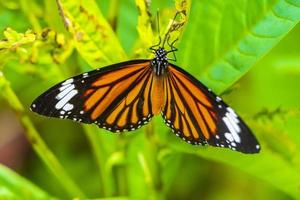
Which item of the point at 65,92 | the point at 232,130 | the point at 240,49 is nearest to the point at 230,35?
→ the point at 240,49

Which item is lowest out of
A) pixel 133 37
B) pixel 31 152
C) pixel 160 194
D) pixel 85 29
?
pixel 160 194

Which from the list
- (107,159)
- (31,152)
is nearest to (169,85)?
(107,159)

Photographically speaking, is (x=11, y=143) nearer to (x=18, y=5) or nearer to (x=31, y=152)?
(x=31, y=152)

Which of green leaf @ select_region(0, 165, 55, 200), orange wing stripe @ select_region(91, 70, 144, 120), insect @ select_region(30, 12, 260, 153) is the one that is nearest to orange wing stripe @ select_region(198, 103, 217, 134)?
insect @ select_region(30, 12, 260, 153)

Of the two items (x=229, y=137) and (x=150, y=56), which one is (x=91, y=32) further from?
(x=229, y=137)

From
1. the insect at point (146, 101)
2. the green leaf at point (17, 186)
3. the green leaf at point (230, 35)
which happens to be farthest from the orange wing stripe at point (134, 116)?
the green leaf at point (17, 186)

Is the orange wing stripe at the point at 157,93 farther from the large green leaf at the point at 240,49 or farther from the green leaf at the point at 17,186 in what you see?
the green leaf at the point at 17,186

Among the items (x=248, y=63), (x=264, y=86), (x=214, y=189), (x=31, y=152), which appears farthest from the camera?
(x=31, y=152)

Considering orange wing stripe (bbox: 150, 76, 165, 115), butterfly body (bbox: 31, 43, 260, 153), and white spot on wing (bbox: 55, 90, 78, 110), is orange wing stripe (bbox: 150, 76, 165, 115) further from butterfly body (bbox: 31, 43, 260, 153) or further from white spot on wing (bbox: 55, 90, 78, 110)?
white spot on wing (bbox: 55, 90, 78, 110)

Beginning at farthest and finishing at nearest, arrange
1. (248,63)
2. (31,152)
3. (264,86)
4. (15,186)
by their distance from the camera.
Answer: (31,152) < (264,86) < (15,186) < (248,63)
